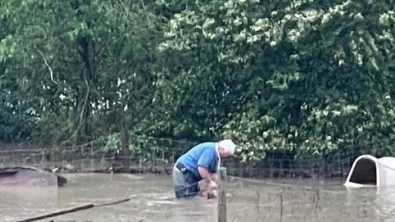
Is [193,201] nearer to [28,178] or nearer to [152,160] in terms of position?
[28,178]

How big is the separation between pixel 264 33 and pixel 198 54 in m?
1.98

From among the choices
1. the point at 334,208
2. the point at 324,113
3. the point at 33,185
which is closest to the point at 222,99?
the point at 324,113

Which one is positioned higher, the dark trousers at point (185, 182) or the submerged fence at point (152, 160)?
the submerged fence at point (152, 160)

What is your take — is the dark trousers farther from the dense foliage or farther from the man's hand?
the dense foliage

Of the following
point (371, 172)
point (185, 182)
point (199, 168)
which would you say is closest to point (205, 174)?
point (199, 168)

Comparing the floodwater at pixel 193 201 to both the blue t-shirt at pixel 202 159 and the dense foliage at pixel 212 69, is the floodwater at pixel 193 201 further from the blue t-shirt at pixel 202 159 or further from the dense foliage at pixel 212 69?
the dense foliage at pixel 212 69

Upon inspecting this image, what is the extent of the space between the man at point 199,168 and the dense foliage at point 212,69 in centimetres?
566

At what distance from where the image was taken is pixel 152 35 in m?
22.7

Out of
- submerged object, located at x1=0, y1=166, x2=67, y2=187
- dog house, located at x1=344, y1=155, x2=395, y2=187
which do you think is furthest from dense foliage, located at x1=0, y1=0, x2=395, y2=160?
submerged object, located at x1=0, y1=166, x2=67, y2=187

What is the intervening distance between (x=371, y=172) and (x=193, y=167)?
6.02 meters

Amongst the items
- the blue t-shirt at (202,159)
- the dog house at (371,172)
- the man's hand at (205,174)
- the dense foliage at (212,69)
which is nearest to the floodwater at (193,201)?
A: the dog house at (371,172)

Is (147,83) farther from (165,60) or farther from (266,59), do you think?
(266,59)

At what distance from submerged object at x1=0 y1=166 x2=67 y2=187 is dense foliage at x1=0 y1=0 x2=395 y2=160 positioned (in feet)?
12.5

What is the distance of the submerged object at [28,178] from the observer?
62.6 ft
